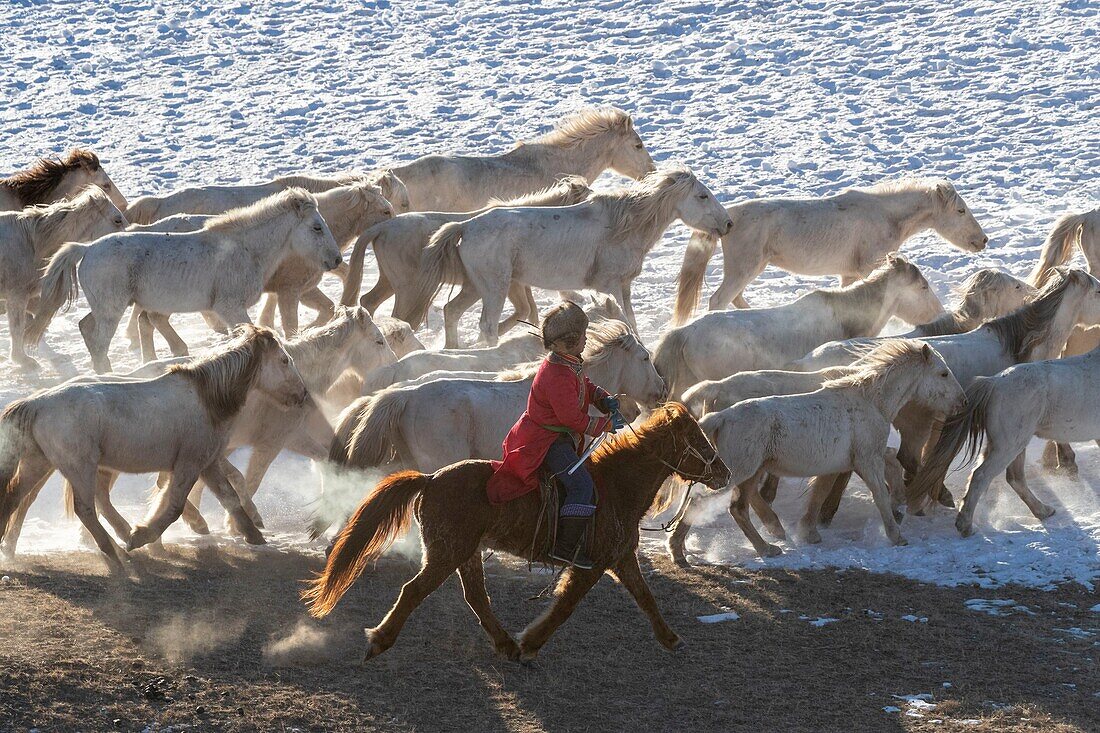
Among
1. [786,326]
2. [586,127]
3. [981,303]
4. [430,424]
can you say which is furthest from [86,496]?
[586,127]

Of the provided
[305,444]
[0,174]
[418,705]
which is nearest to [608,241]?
[305,444]

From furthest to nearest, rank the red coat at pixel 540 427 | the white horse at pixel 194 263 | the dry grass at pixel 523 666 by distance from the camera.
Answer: the white horse at pixel 194 263, the red coat at pixel 540 427, the dry grass at pixel 523 666

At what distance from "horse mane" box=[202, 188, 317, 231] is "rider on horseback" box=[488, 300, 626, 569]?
5766 mm

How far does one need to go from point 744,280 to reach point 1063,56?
9502mm

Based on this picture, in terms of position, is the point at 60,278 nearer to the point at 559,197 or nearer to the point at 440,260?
the point at 440,260

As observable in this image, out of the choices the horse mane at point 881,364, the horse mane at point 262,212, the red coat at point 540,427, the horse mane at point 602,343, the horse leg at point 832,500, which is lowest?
the horse leg at point 832,500

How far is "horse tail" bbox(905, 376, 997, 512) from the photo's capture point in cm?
932

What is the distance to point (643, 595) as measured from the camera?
22.3 feet

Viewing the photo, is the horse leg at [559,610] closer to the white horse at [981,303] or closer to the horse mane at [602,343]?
the horse mane at [602,343]

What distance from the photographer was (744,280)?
13219mm

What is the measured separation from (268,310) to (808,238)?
17.3 feet

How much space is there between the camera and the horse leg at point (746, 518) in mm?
8758

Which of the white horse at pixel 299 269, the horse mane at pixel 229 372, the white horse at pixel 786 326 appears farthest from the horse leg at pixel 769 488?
the white horse at pixel 299 269

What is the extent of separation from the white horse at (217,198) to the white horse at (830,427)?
6220 mm
